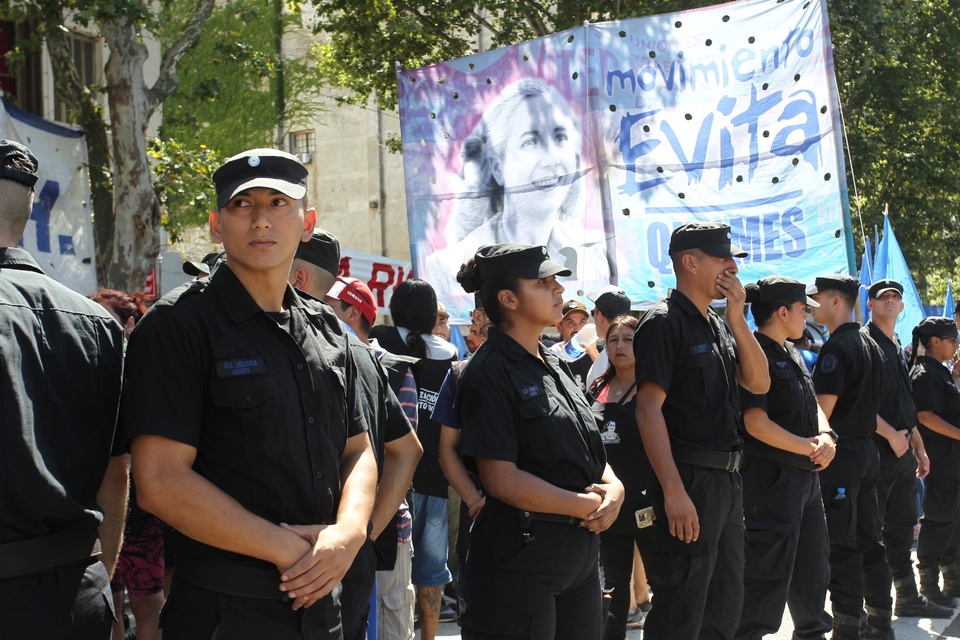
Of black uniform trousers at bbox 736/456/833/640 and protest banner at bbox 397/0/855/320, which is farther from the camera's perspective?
protest banner at bbox 397/0/855/320

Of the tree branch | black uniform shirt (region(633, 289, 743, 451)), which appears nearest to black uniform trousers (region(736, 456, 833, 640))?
black uniform shirt (region(633, 289, 743, 451))

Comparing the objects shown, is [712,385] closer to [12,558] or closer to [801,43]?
[12,558]

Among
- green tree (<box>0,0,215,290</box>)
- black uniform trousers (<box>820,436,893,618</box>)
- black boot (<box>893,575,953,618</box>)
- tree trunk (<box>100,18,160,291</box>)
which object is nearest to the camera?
black uniform trousers (<box>820,436,893,618</box>)

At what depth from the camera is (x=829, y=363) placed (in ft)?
20.7

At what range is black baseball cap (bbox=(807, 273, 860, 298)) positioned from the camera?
21.3 feet

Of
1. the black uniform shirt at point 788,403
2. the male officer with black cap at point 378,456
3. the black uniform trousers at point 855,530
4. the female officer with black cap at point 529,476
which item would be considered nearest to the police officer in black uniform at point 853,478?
the black uniform trousers at point 855,530

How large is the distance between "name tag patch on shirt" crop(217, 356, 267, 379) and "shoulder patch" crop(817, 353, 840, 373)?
14.9 ft

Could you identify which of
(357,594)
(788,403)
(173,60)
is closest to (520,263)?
(357,594)

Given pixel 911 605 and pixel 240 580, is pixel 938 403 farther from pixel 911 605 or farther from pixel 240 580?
pixel 240 580

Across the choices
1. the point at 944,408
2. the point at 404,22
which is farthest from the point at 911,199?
the point at 944,408

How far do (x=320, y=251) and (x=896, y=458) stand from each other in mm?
4513

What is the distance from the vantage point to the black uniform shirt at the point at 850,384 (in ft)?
20.6

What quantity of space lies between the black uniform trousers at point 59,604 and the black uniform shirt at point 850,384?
185 inches

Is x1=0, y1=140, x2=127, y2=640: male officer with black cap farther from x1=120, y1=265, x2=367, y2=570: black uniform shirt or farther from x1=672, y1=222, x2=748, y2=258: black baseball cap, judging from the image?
x1=672, y1=222, x2=748, y2=258: black baseball cap
